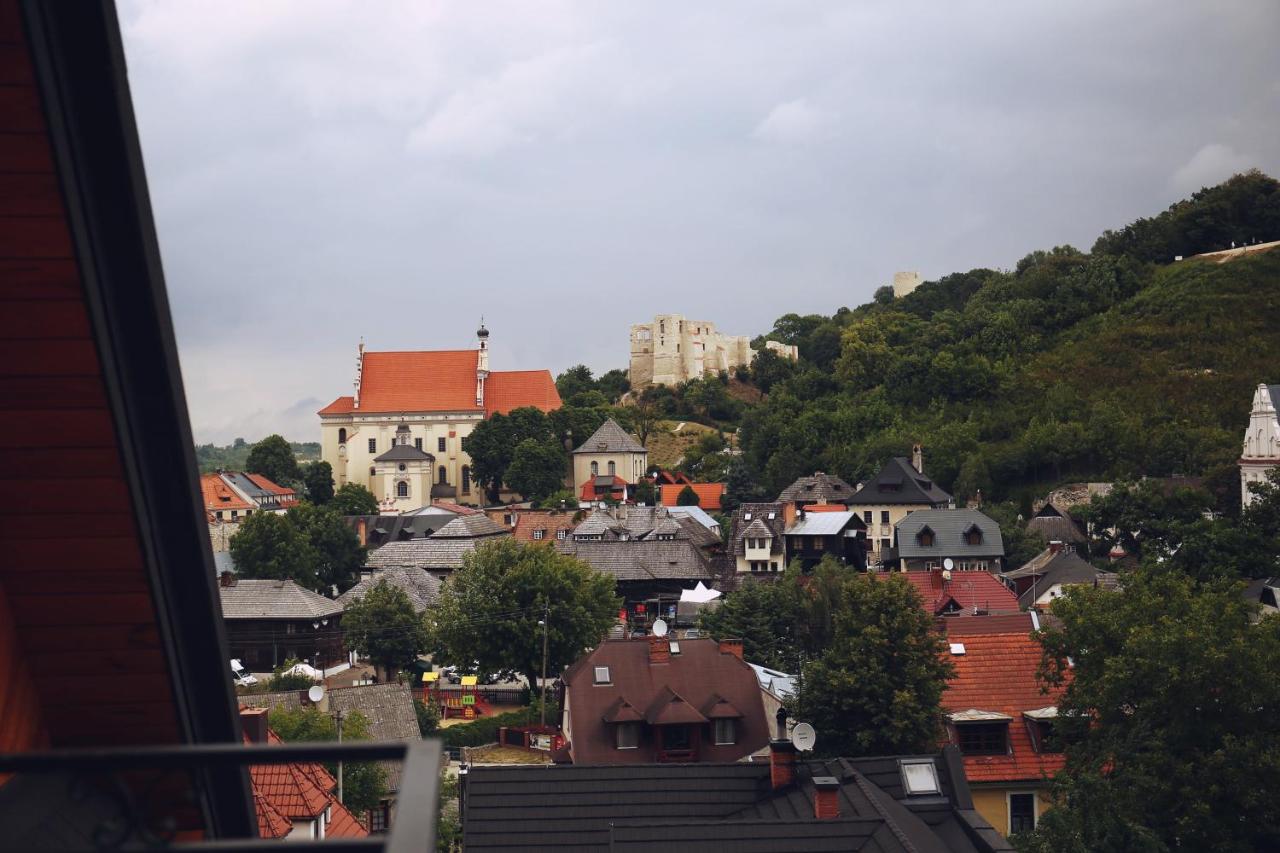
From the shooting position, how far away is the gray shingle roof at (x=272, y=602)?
1706 inches

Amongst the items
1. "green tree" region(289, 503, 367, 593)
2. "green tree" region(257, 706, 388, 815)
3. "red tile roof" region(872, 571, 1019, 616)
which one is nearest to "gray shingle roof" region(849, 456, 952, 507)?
"red tile roof" region(872, 571, 1019, 616)

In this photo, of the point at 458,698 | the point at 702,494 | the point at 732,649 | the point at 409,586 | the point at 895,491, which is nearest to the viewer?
the point at 732,649

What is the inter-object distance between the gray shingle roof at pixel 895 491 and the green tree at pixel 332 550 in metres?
23.5

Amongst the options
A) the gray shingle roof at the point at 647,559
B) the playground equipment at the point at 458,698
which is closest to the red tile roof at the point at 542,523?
the gray shingle roof at the point at 647,559

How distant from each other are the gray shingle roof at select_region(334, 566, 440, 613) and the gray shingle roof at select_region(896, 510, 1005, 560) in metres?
18.0

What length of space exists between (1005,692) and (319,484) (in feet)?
224

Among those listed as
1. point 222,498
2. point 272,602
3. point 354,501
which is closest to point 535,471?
point 354,501

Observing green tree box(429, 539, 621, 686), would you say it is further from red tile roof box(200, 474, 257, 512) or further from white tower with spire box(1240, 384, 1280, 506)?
red tile roof box(200, 474, 257, 512)

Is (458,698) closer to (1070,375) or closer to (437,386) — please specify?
(1070,375)

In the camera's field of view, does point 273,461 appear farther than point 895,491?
Yes

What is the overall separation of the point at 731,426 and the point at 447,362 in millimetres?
22342

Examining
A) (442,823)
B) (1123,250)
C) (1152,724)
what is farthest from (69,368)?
(1123,250)

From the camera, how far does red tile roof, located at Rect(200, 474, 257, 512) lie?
84250 millimetres

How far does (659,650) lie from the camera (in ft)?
85.5
